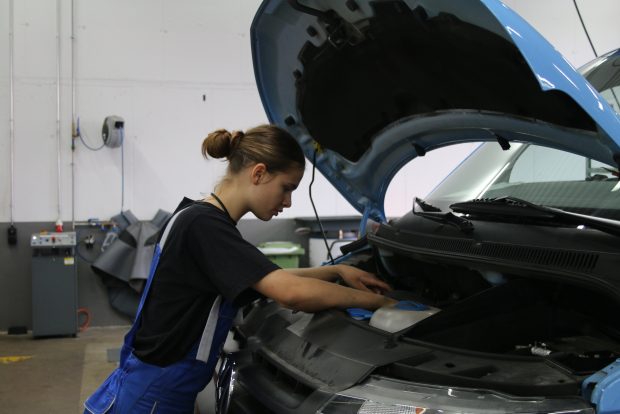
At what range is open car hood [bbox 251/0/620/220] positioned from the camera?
1238mm

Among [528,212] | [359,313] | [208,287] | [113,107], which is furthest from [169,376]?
[113,107]

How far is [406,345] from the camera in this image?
136cm

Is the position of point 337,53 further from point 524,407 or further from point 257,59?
point 524,407

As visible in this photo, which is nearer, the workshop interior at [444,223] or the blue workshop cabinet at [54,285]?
the workshop interior at [444,223]

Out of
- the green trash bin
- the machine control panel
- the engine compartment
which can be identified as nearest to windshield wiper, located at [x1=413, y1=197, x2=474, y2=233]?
the engine compartment

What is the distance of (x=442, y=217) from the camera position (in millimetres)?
1803

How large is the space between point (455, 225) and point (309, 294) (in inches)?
18.7

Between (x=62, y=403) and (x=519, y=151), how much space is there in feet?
10.1

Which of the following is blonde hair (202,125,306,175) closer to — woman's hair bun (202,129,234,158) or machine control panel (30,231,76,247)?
woman's hair bun (202,129,234,158)

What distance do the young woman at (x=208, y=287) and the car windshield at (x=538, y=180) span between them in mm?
580

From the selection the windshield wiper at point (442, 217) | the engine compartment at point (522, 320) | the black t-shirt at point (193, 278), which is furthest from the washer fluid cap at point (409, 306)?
the black t-shirt at point (193, 278)

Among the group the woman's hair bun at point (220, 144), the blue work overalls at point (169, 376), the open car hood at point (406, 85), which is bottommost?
the blue work overalls at point (169, 376)

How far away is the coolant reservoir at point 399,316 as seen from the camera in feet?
4.87

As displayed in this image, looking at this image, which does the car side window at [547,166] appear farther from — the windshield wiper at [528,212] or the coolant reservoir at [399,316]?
the coolant reservoir at [399,316]
